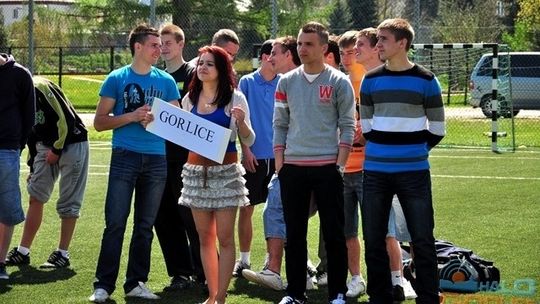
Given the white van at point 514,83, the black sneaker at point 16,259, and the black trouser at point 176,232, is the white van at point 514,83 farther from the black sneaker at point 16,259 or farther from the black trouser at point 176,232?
the black sneaker at point 16,259

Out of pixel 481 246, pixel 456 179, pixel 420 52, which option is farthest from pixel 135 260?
pixel 420 52

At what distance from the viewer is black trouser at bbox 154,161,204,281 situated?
27.3ft

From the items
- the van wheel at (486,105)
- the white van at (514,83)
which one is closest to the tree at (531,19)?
the white van at (514,83)

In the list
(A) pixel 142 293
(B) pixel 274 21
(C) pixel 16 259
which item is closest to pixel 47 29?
(B) pixel 274 21

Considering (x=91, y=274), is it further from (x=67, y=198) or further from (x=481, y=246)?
(x=481, y=246)

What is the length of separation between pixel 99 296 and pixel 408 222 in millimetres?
2344

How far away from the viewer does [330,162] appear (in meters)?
7.48

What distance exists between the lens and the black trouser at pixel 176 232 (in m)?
8.34

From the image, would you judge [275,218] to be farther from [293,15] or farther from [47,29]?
[47,29]

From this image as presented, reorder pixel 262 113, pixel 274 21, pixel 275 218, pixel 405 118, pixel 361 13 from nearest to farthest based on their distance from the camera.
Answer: pixel 405 118
pixel 275 218
pixel 262 113
pixel 274 21
pixel 361 13

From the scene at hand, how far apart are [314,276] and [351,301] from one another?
78cm

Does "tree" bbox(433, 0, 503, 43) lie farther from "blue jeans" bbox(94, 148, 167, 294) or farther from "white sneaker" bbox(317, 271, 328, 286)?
"blue jeans" bbox(94, 148, 167, 294)

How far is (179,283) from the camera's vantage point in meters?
8.45

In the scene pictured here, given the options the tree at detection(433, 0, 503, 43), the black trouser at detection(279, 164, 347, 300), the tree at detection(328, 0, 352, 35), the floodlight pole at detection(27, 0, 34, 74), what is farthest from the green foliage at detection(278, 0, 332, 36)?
the black trouser at detection(279, 164, 347, 300)
